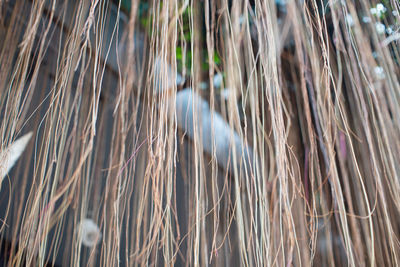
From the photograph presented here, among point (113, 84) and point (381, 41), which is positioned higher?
point (113, 84)

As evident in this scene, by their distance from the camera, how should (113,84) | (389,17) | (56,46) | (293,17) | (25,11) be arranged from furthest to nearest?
(113,84), (56,46), (25,11), (389,17), (293,17)

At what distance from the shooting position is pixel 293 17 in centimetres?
65

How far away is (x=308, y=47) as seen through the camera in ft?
2.49

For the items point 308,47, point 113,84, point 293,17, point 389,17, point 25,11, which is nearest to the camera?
point 293,17

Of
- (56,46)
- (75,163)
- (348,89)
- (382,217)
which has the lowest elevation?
(382,217)

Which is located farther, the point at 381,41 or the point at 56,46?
the point at 56,46

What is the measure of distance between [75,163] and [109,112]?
291 millimetres

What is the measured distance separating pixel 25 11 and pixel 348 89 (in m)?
0.98

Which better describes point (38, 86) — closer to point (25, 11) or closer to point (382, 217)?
point (25, 11)

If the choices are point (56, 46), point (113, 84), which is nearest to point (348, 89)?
point (113, 84)

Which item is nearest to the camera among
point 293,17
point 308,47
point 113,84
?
point 293,17

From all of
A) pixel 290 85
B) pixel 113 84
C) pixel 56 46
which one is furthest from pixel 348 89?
pixel 56 46

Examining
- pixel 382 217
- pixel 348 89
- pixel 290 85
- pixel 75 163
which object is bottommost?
pixel 382 217

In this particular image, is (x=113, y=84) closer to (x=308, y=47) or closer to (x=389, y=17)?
(x=308, y=47)
